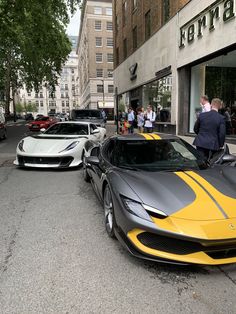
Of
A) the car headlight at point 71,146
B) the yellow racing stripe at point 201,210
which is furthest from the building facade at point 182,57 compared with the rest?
the yellow racing stripe at point 201,210

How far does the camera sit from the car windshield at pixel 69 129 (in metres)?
8.87

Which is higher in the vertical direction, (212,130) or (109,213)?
(212,130)

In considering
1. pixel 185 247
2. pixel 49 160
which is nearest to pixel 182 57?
pixel 49 160

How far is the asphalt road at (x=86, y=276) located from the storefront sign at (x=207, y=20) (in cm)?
1055

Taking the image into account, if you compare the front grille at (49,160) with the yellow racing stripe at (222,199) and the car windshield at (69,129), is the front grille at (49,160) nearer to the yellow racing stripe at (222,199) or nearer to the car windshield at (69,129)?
the car windshield at (69,129)

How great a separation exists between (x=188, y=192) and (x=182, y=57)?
14.0 meters

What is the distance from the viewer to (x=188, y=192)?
3053mm

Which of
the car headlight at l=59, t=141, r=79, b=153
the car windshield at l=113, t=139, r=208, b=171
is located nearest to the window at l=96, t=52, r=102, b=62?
the car headlight at l=59, t=141, r=79, b=153

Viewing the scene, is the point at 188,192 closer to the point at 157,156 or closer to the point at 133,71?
the point at 157,156

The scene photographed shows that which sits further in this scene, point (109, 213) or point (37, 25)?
point (37, 25)

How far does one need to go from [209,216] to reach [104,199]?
1.59m

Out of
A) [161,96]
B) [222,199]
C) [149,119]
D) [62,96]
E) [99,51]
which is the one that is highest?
[99,51]

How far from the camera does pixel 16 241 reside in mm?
3527

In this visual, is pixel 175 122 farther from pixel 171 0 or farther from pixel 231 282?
pixel 231 282
